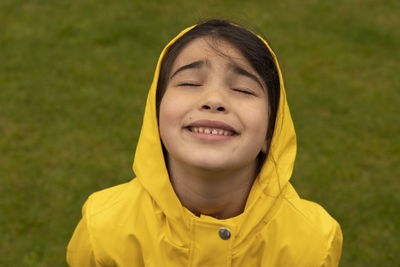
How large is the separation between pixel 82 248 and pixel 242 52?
0.98 meters

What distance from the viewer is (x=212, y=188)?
1884mm

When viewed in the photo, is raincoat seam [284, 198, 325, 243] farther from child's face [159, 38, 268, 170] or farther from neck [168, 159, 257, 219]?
child's face [159, 38, 268, 170]

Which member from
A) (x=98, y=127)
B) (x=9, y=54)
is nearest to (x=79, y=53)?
(x=9, y=54)

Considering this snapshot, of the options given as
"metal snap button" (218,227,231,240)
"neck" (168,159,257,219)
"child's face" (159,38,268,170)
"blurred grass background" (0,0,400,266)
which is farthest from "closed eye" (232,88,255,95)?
"blurred grass background" (0,0,400,266)

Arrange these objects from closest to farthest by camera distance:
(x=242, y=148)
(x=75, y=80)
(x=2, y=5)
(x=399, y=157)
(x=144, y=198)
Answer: (x=242, y=148) < (x=144, y=198) < (x=399, y=157) < (x=75, y=80) < (x=2, y=5)

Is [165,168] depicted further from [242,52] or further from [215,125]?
[242,52]

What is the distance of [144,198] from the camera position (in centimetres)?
203

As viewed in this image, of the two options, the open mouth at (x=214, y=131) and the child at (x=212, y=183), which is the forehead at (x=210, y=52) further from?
the open mouth at (x=214, y=131)

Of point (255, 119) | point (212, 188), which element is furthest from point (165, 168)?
point (255, 119)

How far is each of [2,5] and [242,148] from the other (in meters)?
4.29

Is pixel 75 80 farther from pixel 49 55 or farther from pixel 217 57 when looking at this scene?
pixel 217 57

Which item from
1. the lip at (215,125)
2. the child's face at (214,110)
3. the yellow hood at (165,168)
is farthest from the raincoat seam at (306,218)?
the lip at (215,125)

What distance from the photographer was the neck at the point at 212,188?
187 cm

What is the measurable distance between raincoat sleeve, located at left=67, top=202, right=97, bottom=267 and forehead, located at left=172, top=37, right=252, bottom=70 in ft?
2.43
